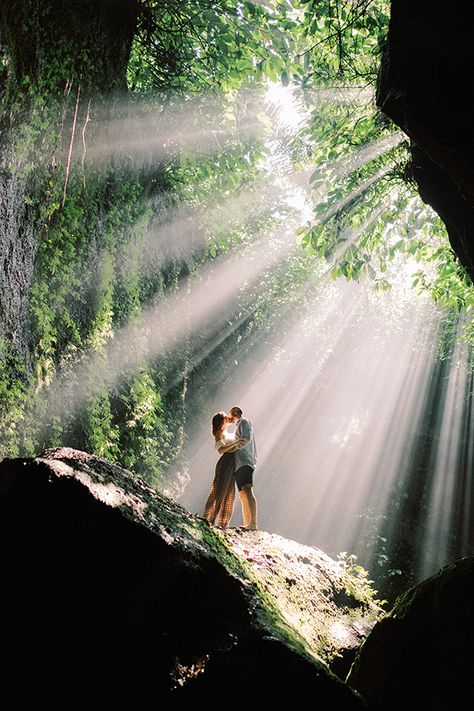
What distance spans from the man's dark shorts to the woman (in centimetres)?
11

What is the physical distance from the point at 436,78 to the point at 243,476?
17.8 ft

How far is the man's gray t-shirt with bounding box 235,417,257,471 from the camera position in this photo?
20.8 feet

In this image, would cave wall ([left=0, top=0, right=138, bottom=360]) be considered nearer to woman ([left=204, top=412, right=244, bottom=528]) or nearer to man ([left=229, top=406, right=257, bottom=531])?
woman ([left=204, top=412, right=244, bottom=528])

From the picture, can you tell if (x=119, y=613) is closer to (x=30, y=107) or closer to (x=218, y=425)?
(x=218, y=425)

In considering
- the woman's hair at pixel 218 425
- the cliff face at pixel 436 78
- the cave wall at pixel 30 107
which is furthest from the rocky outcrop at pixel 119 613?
the woman's hair at pixel 218 425

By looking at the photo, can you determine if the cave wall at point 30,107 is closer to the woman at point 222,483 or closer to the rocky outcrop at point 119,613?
the rocky outcrop at point 119,613

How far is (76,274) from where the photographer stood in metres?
6.05

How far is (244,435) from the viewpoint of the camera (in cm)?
630

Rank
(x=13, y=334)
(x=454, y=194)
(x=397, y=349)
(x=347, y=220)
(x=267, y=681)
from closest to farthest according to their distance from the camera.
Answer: (x=267, y=681), (x=454, y=194), (x=13, y=334), (x=347, y=220), (x=397, y=349)

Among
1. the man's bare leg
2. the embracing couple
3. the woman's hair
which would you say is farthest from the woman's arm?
the man's bare leg

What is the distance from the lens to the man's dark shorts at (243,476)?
6.35m

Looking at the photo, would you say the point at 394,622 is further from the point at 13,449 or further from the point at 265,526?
the point at 265,526

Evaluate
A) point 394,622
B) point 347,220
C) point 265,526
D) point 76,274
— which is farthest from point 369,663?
point 265,526

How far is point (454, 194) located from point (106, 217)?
5529mm
